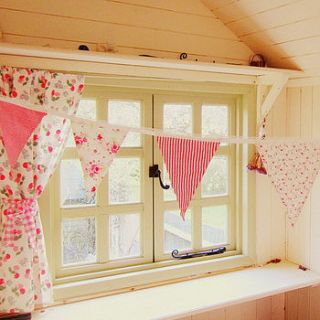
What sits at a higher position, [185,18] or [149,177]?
[185,18]

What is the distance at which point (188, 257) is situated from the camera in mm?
2379

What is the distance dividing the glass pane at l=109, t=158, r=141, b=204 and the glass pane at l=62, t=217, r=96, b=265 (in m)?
0.18

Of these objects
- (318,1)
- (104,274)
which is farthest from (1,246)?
(318,1)

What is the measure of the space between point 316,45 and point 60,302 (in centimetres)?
181

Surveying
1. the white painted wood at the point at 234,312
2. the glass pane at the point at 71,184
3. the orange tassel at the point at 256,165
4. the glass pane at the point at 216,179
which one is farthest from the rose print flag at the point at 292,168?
the glass pane at the point at 71,184

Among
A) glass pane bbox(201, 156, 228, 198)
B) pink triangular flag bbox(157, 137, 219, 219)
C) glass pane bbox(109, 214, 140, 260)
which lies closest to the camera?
pink triangular flag bbox(157, 137, 219, 219)

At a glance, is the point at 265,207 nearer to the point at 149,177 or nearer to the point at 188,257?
the point at 188,257

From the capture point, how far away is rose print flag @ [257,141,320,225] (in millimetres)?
2010

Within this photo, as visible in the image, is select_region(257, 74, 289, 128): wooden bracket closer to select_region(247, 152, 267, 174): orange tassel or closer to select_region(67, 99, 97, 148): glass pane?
select_region(247, 152, 267, 174): orange tassel

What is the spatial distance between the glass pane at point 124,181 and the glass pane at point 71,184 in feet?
0.55

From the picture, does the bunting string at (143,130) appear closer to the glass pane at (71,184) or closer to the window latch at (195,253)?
the glass pane at (71,184)

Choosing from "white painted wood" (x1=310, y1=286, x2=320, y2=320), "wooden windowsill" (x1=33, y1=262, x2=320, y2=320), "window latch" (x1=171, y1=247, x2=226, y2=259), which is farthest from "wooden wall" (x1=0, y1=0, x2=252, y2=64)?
"white painted wood" (x1=310, y1=286, x2=320, y2=320)

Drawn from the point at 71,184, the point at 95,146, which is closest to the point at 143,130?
the point at 95,146

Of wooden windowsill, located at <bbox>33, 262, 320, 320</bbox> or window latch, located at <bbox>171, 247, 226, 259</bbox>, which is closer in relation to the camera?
wooden windowsill, located at <bbox>33, 262, 320, 320</bbox>
